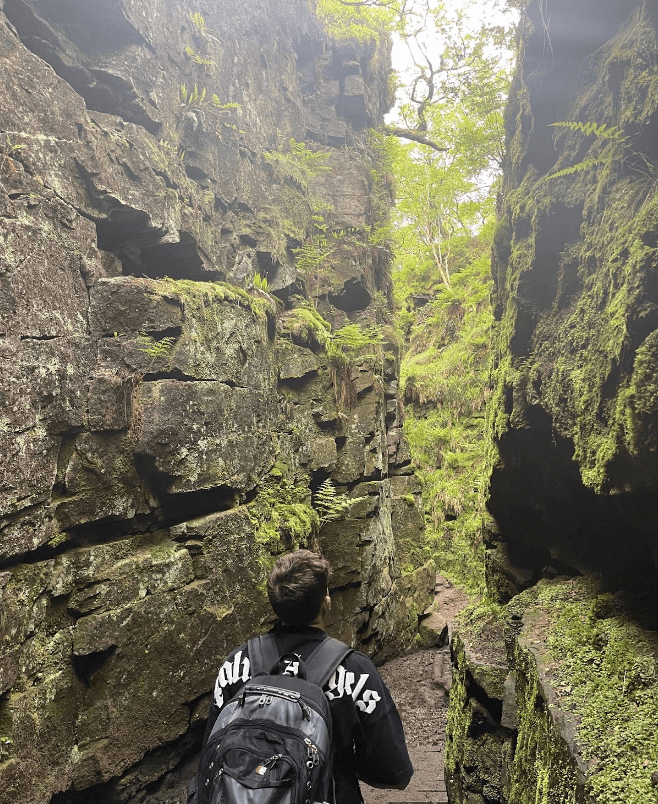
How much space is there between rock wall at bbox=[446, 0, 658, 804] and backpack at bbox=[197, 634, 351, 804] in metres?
1.32

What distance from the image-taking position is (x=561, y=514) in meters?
5.30

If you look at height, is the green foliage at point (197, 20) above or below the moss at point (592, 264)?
above

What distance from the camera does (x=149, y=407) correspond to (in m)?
7.48

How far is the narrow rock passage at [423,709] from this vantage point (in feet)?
24.4

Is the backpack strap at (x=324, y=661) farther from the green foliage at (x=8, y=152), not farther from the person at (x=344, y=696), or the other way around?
the green foliage at (x=8, y=152)

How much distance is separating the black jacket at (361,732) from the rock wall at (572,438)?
926 millimetres

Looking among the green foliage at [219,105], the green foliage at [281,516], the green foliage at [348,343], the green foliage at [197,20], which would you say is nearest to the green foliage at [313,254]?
the green foliage at [348,343]

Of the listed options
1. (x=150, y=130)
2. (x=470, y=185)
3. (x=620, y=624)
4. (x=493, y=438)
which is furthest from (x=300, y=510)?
(x=470, y=185)

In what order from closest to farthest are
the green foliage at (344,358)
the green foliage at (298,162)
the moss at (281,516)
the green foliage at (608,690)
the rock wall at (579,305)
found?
the green foliage at (608,690) → the rock wall at (579,305) → the moss at (281,516) → the green foliage at (344,358) → the green foliage at (298,162)

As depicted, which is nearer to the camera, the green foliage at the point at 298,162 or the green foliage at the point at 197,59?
the green foliage at the point at 197,59

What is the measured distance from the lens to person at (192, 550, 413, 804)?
2.45 meters

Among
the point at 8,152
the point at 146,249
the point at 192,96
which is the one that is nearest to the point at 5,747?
the point at 8,152

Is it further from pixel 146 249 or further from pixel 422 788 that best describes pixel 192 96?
pixel 422 788

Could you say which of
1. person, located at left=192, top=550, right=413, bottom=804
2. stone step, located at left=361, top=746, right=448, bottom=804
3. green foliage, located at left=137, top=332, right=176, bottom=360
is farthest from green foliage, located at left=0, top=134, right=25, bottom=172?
stone step, located at left=361, top=746, right=448, bottom=804
